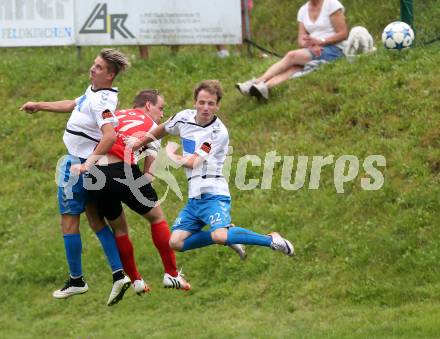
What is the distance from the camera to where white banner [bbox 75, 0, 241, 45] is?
1748 centimetres

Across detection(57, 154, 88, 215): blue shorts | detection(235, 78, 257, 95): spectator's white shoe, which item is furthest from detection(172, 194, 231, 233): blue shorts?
detection(235, 78, 257, 95): spectator's white shoe

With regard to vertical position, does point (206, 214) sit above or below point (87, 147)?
below

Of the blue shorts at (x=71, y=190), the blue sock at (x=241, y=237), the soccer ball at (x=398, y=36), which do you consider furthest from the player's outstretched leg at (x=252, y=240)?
the soccer ball at (x=398, y=36)

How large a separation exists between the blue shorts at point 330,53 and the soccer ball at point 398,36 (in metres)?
0.62

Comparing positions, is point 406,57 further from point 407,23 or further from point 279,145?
point 279,145

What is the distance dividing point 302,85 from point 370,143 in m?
1.75

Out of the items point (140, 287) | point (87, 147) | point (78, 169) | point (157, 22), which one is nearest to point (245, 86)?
point (157, 22)

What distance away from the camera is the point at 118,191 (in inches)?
430

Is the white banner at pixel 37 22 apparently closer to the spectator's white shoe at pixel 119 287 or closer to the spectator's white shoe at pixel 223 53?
the spectator's white shoe at pixel 223 53

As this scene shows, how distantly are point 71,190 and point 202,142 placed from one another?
1.29m

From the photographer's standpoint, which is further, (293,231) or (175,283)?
(293,231)

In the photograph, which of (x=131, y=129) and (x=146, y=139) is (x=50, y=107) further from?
(x=146, y=139)

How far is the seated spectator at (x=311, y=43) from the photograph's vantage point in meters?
15.3

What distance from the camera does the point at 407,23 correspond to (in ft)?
52.5
